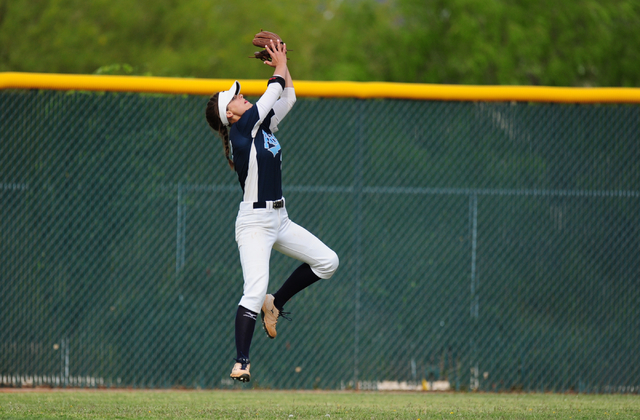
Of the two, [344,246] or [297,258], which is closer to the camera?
[297,258]

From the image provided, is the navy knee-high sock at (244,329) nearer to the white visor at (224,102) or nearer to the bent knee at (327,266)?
the bent knee at (327,266)

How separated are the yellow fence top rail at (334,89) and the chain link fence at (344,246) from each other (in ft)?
0.34

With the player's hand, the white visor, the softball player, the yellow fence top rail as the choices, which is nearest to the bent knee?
the softball player

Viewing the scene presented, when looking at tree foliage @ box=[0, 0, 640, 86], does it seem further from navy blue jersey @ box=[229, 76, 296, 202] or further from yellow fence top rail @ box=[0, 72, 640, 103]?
navy blue jersey @ box=[229, 76, 296, 202]

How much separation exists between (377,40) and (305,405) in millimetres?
17290

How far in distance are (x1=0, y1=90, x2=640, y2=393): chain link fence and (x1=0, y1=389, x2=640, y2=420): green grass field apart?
1.12 feet

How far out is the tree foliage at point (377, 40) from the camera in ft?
56.0

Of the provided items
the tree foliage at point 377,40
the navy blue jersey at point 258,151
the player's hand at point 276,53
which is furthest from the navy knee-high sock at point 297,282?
the tree foliage at point 377,40

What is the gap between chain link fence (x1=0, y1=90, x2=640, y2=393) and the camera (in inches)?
258

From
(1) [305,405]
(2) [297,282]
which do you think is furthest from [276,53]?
(1) [305,405]

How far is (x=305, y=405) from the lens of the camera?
5.31 m

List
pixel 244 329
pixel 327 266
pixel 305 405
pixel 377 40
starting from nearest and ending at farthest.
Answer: pixel 244 329
pixel 327 266
pixel 305 405
pixel 377 40

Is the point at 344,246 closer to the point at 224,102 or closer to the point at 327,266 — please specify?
the point at 327,266

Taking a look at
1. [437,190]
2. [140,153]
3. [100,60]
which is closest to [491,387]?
[437,190]
